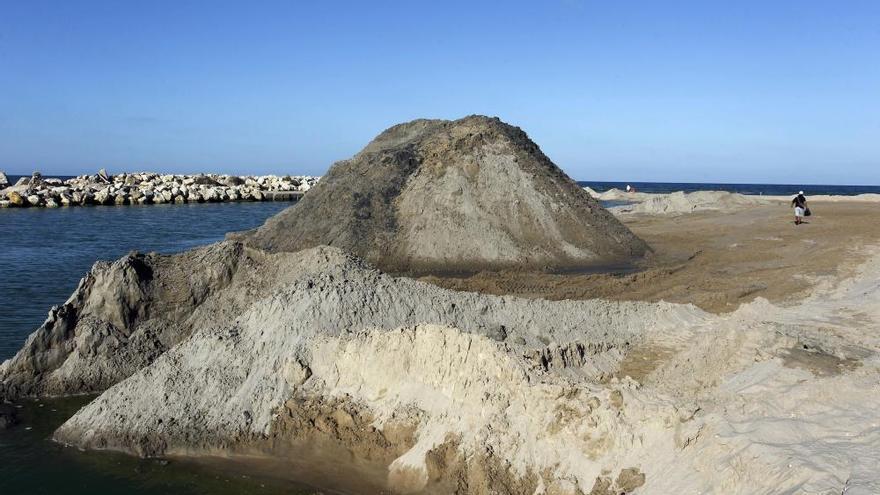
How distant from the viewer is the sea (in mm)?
9250

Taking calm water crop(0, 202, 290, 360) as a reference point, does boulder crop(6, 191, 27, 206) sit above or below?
above

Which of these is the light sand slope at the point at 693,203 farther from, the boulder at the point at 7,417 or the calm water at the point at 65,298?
the boulder at the point at 7,417

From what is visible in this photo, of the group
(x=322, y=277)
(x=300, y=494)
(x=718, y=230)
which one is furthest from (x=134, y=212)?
(x=300, y=494)

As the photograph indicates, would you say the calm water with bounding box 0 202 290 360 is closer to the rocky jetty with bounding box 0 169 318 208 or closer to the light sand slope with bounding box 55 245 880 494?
the rocky jetty with bounding box 0 169 318 208

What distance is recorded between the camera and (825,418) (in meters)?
7.52

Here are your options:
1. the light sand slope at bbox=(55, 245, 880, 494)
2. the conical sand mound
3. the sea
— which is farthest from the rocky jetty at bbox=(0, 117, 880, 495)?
the conical sand mound

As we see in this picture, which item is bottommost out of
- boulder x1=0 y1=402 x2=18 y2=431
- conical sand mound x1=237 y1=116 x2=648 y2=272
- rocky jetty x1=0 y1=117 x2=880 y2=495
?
boulder x1=0 y1=402 x2=18 y2=431

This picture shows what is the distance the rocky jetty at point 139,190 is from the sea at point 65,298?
4.49 m

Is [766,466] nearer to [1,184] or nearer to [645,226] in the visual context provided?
[645,226]

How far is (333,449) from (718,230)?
26713 millimetres

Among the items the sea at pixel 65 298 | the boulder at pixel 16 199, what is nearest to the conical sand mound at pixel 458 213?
the sea at pixel 65 298

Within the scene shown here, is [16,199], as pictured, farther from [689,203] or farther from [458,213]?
[689,203]

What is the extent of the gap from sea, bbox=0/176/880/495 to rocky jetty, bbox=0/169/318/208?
449 centimetres

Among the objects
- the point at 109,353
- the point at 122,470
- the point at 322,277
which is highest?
the point at 322,277
